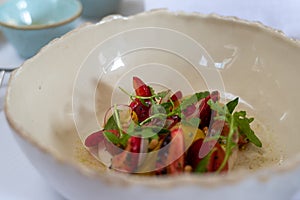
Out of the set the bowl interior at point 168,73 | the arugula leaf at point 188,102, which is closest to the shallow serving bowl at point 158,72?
the bowl interior at point 168,73

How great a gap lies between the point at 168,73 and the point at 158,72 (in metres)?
0.02

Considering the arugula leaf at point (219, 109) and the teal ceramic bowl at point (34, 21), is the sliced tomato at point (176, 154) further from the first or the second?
the teal ceramic bowl at point (34, 21)

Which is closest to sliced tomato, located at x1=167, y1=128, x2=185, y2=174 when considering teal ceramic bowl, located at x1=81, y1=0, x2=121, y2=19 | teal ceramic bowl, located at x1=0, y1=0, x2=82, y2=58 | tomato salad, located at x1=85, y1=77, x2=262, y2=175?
tomato salad, located at x1=85, y1=77, x2=262, y2=175

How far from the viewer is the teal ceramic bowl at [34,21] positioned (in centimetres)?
85

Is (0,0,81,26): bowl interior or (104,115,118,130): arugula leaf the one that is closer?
(104,115,118,130): arugula leaf

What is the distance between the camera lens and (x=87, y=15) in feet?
3.42

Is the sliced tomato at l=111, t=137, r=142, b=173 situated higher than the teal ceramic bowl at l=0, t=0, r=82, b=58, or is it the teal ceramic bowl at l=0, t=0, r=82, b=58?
the sliced tomato at l=111, t=137, r=142, b=173

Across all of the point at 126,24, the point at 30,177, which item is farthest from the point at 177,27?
the point at 30,177

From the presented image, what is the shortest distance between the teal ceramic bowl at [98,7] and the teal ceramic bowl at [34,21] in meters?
0.06

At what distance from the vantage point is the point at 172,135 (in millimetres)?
537

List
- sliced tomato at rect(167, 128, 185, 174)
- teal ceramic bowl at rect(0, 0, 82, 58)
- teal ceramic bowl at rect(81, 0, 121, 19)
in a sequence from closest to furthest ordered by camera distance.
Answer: sliced tomato at rect(167, 128, 185, 174) < teal ceramic bowl at rect(0, 0, 82, 58) < teal ceramic bowl at rect(81, 0, 121, 19)

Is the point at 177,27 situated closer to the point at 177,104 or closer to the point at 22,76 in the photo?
the point at 177,104

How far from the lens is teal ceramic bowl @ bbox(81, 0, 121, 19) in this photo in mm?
1013

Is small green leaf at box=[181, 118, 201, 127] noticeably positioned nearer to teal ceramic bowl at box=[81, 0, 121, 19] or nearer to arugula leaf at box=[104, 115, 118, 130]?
arugula leaf at box=[104, 115, 118, 130]
